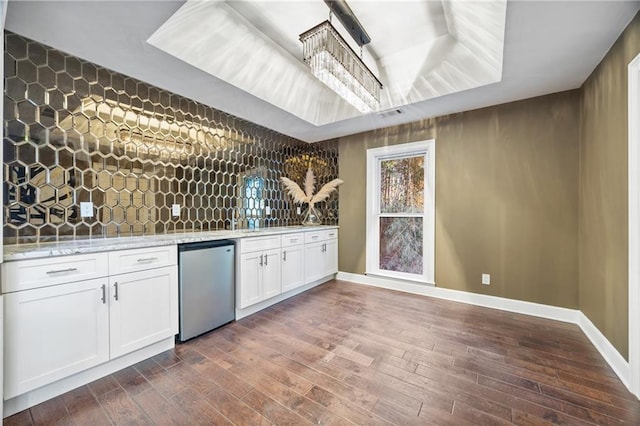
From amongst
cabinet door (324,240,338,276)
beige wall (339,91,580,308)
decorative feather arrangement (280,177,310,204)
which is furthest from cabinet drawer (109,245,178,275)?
beige wall (339,91,580,308)

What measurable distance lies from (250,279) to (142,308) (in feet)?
3.42

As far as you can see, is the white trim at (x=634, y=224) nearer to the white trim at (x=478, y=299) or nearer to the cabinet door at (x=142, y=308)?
the white trim at (x=478, y=299)

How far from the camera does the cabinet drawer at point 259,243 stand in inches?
111

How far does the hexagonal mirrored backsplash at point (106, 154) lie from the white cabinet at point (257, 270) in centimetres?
63

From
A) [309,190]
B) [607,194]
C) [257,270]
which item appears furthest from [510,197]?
Result: [257,270]

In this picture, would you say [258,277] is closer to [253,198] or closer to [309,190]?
[253,198]

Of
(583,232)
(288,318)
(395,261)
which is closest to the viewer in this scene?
(583,232)

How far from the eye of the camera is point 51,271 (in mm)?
1612

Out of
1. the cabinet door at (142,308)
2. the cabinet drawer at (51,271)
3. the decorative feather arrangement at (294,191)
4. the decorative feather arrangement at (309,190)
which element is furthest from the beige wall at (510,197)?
the cabinet drawer at (51,271)

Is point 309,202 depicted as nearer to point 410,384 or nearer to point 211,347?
point 211,347

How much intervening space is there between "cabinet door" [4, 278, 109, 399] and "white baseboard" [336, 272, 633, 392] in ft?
10.5

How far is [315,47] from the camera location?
2.14m

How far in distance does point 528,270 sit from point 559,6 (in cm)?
244

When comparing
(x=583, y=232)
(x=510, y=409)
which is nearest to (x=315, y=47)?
(x=510, y=409)
